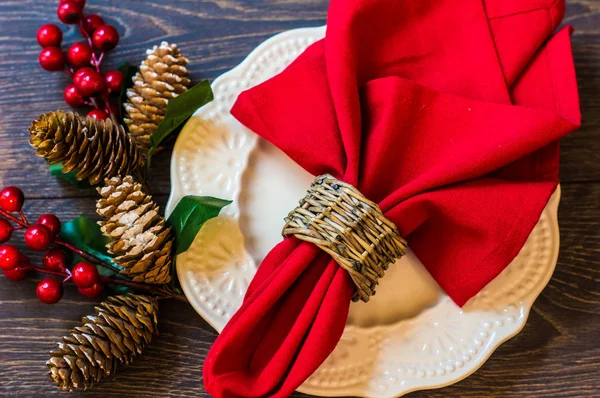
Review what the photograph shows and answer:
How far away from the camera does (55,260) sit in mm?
527

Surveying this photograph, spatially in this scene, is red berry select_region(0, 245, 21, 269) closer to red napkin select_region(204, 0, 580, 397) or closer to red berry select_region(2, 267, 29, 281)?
red berry select_region(2, 267, 29, 281)

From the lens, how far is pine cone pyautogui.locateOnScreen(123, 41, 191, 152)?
1.79ft

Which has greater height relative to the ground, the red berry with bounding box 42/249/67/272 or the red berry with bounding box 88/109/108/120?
the red berry with bounding box 88/109/108/120

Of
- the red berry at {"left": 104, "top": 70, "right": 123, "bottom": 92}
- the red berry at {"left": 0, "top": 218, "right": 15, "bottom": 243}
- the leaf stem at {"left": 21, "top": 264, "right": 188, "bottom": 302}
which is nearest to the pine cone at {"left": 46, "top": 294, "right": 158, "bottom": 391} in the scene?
the leaf stem at {"left": 21, "top": 264, "right": 188, "bottom": 302}

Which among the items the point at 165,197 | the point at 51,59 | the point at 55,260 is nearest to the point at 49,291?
the point at 55,260

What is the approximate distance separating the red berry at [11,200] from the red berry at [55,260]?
0.18 feet

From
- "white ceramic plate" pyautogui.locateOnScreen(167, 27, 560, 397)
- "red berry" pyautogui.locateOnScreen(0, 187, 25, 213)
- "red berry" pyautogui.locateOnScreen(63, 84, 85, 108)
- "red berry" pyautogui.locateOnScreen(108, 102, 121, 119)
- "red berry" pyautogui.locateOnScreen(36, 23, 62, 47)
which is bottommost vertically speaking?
"white ceramic plate" pyautogui.locateOnScreen(167, 27, 560, 397)

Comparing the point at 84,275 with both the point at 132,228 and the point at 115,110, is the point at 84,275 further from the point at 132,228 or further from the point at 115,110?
the point at 115,110

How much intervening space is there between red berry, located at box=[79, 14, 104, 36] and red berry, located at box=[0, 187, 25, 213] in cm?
20

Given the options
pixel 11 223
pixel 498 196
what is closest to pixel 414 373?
pixel 498 196

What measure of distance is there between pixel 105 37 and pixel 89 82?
0.06m

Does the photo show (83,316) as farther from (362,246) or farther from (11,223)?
(362,246)

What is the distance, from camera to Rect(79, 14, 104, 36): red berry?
60 centimetres

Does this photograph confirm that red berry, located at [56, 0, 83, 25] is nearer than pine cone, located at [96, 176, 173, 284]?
No
